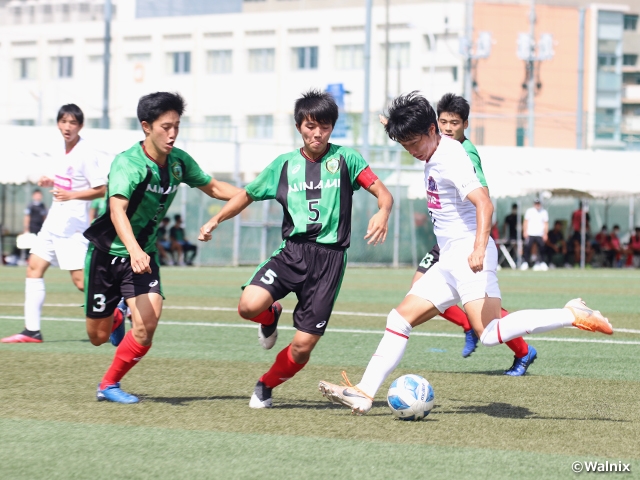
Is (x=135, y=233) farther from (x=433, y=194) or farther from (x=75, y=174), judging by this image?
(x=75, y=174)

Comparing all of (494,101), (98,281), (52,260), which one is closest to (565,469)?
(98,281)

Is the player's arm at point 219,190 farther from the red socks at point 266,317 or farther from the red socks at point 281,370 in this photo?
the red socks at point 281,370

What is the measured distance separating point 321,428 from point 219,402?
3.69 ft

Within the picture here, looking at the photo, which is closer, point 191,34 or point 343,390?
point 343,390

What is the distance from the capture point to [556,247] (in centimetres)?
3278

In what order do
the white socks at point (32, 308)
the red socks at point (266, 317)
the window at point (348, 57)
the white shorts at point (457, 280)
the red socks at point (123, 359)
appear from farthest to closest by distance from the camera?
the window at point (348, 57)
the white socks at point (32, 308)
the red socks at point (266, 317)
the red socks at point (123, 359)
the white shorts at point (457, 280)

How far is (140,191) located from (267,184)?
0.80 metres

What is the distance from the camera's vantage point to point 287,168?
22.2ft

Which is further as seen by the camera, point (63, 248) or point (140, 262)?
point (63, 248)

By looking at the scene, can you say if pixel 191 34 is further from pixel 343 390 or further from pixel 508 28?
pixel 343 390

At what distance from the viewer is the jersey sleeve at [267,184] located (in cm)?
677

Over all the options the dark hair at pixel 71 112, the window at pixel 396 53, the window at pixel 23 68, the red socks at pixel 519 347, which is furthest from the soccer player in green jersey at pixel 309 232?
the window at pixel 23 68

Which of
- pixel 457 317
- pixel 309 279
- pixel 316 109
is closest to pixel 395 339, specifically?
pixel 309 279

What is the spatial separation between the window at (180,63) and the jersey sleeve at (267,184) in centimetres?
6482
